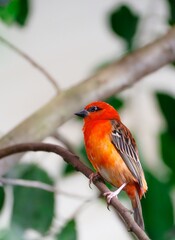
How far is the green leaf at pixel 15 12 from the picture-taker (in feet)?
7.57

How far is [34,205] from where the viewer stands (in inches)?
92.7

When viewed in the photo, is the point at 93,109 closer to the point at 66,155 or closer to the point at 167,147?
the point at 66,155

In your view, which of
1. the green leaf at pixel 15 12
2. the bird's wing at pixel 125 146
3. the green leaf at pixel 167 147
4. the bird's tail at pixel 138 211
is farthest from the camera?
the green leaf at pixel 167 147

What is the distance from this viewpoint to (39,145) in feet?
5.47

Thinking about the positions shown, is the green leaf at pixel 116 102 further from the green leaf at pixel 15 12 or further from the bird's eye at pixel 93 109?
the bird's eye at pixel 93 109

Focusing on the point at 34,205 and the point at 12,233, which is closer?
the point at 12,233

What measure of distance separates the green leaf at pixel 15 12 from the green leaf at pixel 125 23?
35 cm

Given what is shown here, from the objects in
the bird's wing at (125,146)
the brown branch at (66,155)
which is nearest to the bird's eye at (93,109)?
the bird's wing at (125,146)

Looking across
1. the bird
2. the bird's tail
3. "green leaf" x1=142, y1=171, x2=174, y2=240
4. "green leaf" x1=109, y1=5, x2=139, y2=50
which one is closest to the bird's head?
the bird

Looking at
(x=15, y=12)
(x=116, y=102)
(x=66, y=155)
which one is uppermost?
(x=15, y=12)

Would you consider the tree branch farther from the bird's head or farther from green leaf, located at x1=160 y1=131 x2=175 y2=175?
green leaf, located at x1=160 y1=131 x2=175 y2=175

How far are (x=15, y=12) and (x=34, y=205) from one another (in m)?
0.63

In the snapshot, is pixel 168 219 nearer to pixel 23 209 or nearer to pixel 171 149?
pixel 171 149

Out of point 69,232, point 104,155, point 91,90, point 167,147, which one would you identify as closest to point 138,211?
point 104,155
